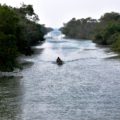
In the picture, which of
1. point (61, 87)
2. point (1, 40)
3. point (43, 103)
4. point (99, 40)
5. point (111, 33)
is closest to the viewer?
point (43, 103)

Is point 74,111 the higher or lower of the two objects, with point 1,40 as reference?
lower

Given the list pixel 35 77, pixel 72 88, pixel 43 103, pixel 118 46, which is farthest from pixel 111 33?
pixel 43 103

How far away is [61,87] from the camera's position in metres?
46.8

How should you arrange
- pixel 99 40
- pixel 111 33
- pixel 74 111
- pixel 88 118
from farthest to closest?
pixel 99 40
pixel 111 33
pixel 74 111
pixel 88 118

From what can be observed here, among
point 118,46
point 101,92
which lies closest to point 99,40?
point 118,46

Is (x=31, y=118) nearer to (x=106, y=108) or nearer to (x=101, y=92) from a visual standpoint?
(x=106, y=108)

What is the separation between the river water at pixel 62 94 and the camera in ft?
113

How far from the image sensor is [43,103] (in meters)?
38.4

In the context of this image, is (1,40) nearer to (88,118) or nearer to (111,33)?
(88,118)

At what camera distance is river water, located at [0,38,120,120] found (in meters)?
34.5

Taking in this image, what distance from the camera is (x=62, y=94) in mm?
42625

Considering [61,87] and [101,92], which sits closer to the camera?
[101,92]

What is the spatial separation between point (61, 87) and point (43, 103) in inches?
335

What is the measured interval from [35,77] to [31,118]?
70.8 feet
